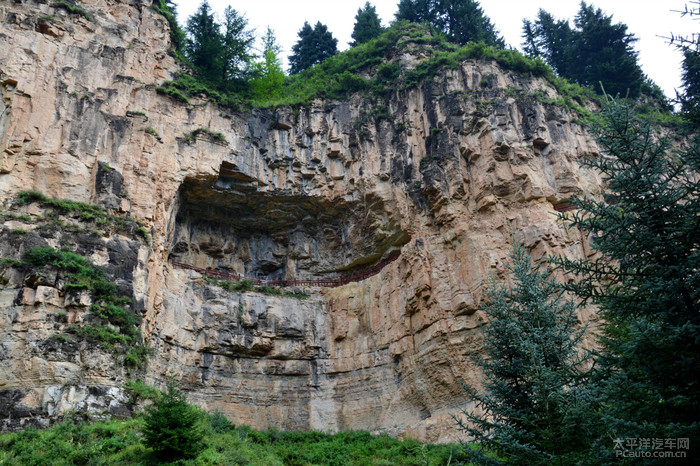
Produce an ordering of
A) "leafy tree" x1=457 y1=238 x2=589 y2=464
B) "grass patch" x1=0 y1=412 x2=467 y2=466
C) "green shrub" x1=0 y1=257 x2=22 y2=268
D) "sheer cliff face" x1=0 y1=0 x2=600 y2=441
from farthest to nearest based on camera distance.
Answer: "sheer cliff face" x1=0 y1=0 x2=600 y2=441 < "green shrub" x1=0 y1=257 x2=22 y2=268 < "grass patch" x1=0 y1=412 x2=467 y2=466 < "leafy tree" x1=457 y1=238 x2=589 y2=464

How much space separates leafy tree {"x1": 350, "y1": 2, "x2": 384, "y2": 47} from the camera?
41281 mm

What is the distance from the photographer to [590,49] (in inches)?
1501

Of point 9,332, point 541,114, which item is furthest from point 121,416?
point 541,114

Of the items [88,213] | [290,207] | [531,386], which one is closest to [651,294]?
[531,386]

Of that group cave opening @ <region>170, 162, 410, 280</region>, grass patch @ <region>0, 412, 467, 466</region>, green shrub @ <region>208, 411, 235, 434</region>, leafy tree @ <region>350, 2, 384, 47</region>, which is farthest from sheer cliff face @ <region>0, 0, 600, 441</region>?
leafy tree @ <region>350, 2, 384, 47</region>

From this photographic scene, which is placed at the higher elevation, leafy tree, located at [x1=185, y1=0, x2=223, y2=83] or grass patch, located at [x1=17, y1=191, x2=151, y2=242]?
leafy tree, located at [x1=185, y1=0, x2=223, y2=83]

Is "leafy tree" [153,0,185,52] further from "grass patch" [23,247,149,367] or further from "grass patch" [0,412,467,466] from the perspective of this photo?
"grass patch" [0,412,467,466]

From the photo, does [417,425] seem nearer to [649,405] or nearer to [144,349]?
[144,349]

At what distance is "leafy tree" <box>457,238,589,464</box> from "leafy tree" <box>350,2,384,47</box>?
3074 centimetres

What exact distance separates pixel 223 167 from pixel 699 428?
25338 mm

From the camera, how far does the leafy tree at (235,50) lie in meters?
34.2

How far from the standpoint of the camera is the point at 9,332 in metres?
19.9

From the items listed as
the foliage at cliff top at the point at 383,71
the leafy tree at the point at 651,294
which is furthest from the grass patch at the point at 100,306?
the leafy tree at the point at 651,294

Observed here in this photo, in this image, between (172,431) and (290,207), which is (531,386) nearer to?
(172,431)
